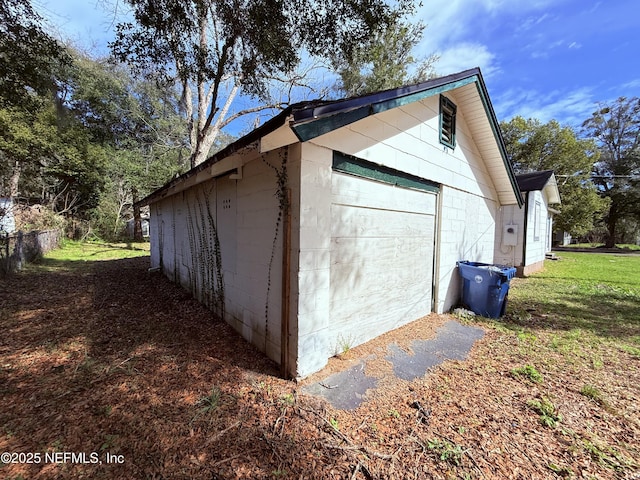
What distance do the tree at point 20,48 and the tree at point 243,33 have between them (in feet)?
4.02

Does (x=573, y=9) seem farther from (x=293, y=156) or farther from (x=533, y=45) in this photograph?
(x=293, y=156)

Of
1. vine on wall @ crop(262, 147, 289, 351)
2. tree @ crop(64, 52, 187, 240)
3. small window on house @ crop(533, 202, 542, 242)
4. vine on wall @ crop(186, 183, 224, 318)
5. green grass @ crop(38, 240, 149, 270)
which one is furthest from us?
tree @ crop(64, 52, 187, 240)

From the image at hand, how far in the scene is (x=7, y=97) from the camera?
6277 mm

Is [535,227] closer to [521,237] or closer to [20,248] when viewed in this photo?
[521,237]

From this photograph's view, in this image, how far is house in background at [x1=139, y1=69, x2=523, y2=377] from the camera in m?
2.92

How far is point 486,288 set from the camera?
17.6 ft

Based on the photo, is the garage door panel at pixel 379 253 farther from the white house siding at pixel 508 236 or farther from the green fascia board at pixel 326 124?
the white house siding at pixel 508 236

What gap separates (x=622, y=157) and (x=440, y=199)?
37.7m

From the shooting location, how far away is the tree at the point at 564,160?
19594mm

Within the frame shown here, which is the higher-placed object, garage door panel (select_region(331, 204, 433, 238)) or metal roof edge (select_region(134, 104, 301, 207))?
metal roof edge (select_region(134, 104, 301, 207))

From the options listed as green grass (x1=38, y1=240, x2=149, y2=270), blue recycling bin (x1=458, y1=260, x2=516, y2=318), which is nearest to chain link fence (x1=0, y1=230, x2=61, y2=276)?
green grass (x1=38, y1=240, x2=149, y2=270)

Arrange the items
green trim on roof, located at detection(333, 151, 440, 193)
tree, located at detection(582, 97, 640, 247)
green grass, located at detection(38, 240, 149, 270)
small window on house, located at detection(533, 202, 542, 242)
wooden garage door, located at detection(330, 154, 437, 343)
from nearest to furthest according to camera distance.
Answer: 1. green trim on roof, located at detection(333, 151, 440, 193)
2. wooden garage door, located at detection(330, 154, 437, 343)
3. green grass, located at detection(38, 240, 149, 270)
4. small window on house, located at detection(533, 202, 542, 242)
5. tree, located at detection(582, 97, 640, 247)

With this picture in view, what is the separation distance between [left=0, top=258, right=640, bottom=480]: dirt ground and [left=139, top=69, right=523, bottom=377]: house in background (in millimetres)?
614

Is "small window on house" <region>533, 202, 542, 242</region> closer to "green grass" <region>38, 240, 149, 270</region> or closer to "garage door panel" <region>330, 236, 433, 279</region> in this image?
"garage door panel" <region>330, 236, 433, 279</region>
